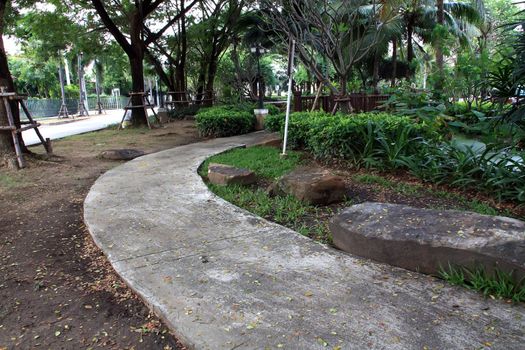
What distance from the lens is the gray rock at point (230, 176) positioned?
5812 mm

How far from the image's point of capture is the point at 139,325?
2.69 meters

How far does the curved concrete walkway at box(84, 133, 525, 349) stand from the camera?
2.38 metres

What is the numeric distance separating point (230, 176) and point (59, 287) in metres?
2.95

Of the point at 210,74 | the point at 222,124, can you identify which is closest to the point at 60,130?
the point at 210,74

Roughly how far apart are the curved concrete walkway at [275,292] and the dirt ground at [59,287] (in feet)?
0.43

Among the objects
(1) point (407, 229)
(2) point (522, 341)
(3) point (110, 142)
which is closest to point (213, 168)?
(1) point (407, 229)

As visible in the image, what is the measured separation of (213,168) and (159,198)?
1.16 metres

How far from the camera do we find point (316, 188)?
189 inches

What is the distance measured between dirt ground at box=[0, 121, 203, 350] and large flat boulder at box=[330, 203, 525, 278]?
170 cm

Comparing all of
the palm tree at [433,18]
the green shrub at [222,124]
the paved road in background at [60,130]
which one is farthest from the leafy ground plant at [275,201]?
the palm tree at [433,18]

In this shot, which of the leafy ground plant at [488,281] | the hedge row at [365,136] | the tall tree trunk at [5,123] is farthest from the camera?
the tall tree trunk at [5,123]

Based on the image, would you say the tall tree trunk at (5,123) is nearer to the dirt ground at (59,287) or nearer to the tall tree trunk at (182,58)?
the dirt ground at (59,287)

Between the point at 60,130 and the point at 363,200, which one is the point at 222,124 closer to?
the point at 363,200

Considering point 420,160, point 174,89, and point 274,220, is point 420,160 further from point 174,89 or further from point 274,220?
point 174,89
